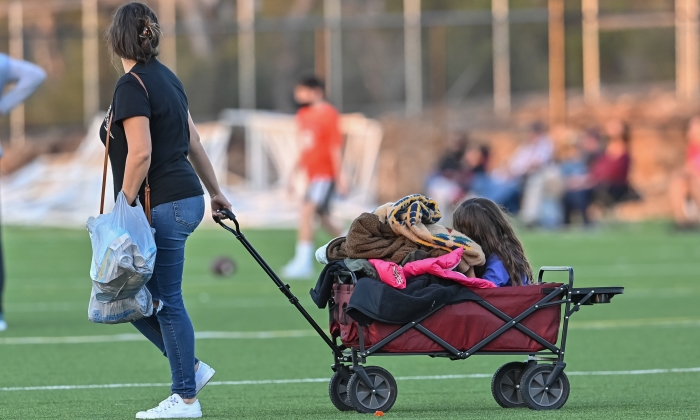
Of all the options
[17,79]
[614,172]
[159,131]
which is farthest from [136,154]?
[614,172]

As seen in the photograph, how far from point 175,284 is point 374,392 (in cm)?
107

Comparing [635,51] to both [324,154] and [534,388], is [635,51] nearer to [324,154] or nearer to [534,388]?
[324,154]

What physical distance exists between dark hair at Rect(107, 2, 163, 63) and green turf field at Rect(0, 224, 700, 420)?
5.70ft

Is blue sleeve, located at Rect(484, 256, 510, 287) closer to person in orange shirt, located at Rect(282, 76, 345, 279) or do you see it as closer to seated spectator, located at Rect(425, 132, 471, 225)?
person in orange shirt, located at Rect(282, 76, 345, 279)

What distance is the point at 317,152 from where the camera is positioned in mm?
15883

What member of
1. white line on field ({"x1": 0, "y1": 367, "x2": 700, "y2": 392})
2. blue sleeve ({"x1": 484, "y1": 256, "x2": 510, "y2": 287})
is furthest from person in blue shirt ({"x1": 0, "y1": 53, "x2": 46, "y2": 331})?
blue sleeve ({"x1": 484, "y1": 256, "x2": 510, "y2": 287})

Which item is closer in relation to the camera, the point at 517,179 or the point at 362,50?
the point at 517,179

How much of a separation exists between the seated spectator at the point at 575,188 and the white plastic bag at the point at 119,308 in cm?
1882

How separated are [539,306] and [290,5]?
1314 inches

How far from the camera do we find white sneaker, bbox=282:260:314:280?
14.6 metres

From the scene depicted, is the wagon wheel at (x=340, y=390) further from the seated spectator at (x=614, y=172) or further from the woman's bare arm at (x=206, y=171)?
the seated spectator at (x=614, y=172)

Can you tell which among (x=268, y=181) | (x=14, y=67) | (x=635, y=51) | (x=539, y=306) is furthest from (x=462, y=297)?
(x=635, y=51)

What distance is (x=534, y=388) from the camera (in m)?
6.30

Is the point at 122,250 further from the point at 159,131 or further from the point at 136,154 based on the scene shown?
the point at 159,131
